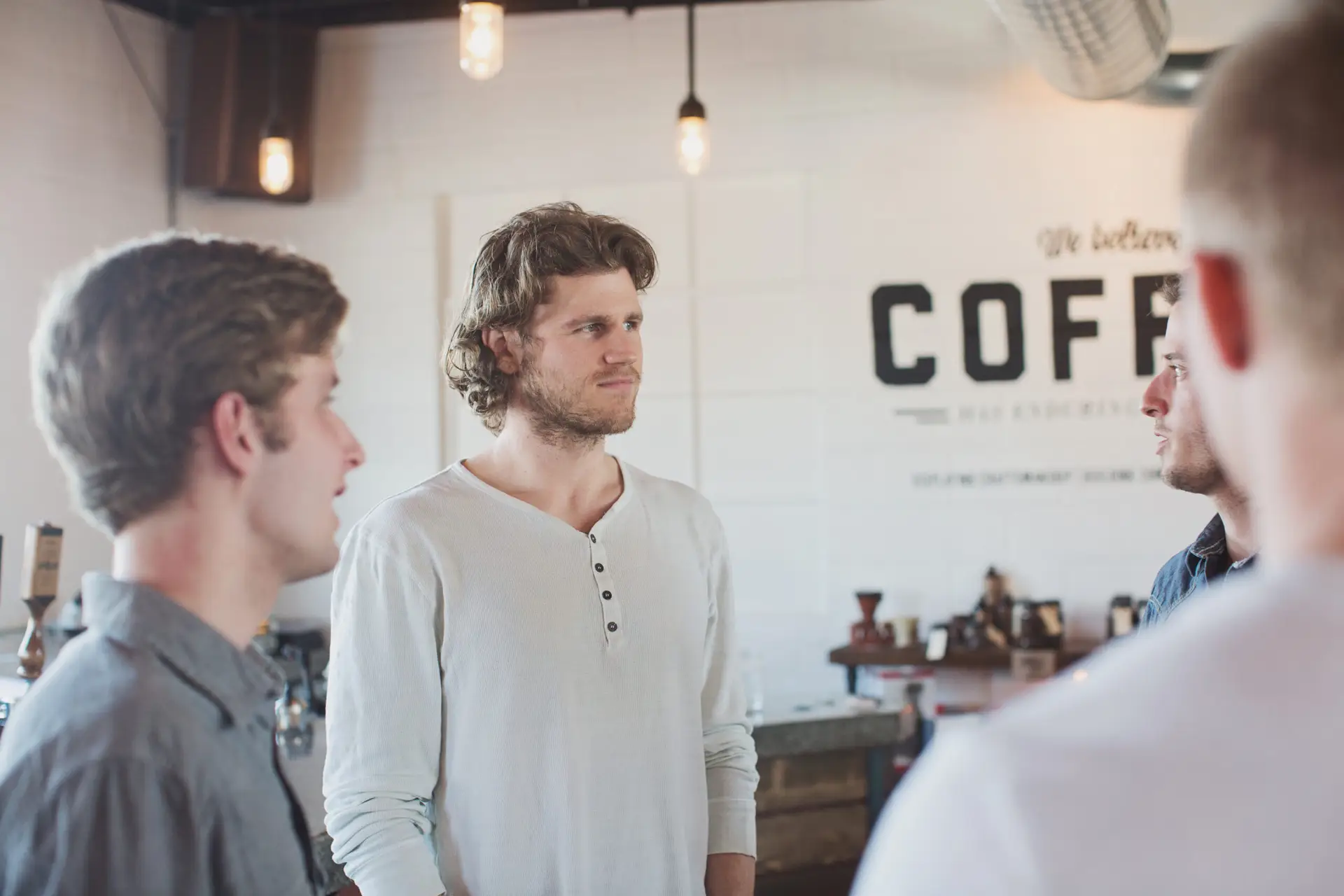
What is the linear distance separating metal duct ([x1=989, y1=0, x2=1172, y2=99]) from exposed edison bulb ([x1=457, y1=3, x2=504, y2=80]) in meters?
1.35

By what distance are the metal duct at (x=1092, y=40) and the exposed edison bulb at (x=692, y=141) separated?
1.00 m

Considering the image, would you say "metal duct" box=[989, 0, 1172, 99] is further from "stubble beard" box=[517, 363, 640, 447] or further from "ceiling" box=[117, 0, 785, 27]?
"stubble beard" box=[517, 363, 640, 447]

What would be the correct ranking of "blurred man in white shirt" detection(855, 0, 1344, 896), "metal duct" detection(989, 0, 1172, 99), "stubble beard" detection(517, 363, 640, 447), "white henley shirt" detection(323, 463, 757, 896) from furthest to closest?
"metal duct" detection(989, 0, 1172, 99) → "stubble beard" detection(517, 363, 640, 447) → "white henley shirt" detection(323, 463, 757, 896) → "blurred man in white shirt" detection(855, 0, 1344, 896)

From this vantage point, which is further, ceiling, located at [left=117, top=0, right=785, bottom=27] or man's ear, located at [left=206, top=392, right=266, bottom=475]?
ceiling, located at [left=117, top=0, right=785, bottom=27]

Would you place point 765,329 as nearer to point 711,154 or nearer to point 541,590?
point 711,154

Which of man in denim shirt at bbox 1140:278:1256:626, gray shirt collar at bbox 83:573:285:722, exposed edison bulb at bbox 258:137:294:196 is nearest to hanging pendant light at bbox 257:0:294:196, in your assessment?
exposed edison bulb at bbox 258:137:294:196

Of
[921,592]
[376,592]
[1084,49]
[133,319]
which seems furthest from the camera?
[921,592]

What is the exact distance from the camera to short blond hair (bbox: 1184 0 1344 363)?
1.96 ft

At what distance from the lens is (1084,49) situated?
12.0ft

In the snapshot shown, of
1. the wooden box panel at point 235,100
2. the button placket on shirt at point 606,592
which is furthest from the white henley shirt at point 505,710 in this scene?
the wooden box panel at point 235,100

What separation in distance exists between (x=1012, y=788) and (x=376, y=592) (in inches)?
53.6

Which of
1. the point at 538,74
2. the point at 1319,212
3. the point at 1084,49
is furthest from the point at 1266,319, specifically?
the point at 538,74

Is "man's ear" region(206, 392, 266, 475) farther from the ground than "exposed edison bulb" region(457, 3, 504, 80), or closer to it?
closer to it

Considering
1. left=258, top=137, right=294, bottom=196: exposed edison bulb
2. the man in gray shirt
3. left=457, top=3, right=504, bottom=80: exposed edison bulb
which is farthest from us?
left=258, top=137, right=294, bottom=196: exposed edison bulb
